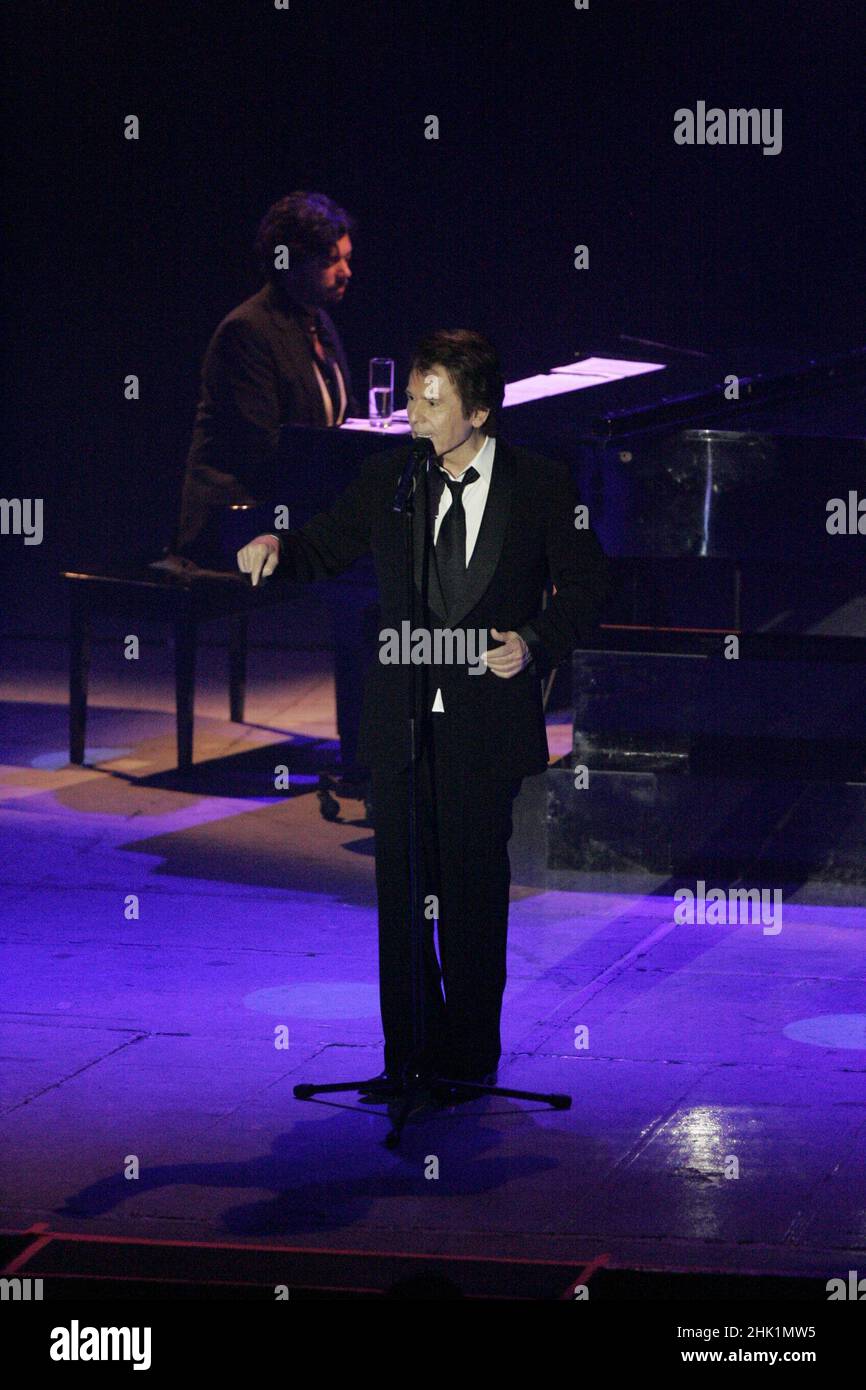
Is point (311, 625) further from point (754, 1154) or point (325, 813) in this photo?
point (754, 1154)

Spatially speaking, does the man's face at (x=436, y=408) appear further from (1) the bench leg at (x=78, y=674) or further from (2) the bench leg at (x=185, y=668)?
(1) the bench leg at (x=78, y=674)

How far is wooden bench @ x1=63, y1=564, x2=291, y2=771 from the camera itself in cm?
713

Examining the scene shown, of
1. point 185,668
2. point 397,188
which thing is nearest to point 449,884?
point 185,668

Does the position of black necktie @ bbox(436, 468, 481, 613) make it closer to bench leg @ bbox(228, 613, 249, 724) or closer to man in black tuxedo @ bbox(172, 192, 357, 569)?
man in black tuxedo @ bbox(172, 192, 357, 569)

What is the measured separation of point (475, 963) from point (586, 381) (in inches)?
151

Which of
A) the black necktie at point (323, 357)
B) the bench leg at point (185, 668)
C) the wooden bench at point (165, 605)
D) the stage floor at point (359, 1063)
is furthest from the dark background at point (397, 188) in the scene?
the stage floor at point (359, 1063)

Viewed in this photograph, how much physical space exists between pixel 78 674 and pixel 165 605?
493mm

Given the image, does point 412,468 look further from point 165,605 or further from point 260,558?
point 165,605

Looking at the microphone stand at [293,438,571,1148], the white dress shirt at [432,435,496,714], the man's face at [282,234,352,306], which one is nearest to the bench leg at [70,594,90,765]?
the man's face at [282,234,352,306]

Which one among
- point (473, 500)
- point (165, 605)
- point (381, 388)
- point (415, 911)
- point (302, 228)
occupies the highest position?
point (302, 228)

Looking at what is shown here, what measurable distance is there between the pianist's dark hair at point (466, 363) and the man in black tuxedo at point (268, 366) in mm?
3658

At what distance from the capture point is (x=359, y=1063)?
14.0 feet

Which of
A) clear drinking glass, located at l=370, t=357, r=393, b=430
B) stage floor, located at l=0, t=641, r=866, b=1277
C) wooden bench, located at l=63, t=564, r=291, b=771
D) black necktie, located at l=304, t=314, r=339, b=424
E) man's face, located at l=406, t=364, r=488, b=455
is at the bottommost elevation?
stage floor, located at l=0, t=641, r=866, b=1277

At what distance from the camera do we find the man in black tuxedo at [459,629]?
3.85 meters
